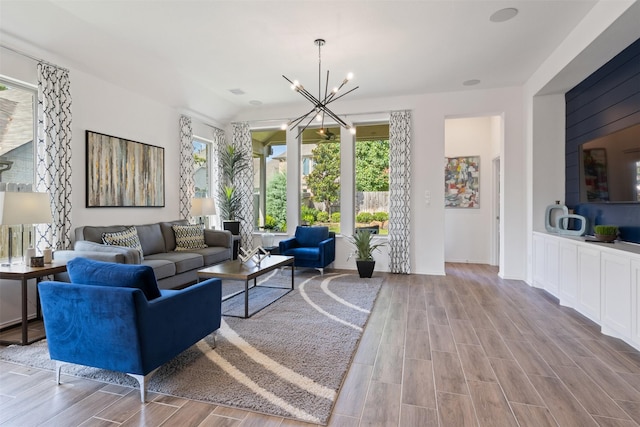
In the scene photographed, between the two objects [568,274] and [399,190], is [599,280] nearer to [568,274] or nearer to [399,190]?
[568,274]

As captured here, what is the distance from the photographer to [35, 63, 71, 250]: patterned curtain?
3.64 m

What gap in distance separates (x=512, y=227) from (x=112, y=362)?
564 centimetres

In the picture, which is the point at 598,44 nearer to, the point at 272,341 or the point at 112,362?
the point at 272,341

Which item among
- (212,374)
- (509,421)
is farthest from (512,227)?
(212,374)

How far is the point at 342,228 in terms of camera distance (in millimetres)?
6445

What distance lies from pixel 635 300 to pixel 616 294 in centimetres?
27

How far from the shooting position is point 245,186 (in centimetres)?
687

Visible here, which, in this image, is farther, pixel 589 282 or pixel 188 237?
pixel 188 237

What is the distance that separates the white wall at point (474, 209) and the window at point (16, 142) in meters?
6.71

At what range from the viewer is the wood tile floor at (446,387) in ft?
6.16

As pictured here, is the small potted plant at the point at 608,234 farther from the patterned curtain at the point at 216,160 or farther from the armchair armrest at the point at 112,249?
the patterned curtain at the point at 216,160

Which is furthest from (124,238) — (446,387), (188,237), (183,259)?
(446,387)

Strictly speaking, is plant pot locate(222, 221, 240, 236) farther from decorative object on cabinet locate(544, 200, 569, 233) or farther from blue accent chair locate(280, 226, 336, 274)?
decorative object on cabinet locate(544, 200, 569, 233)

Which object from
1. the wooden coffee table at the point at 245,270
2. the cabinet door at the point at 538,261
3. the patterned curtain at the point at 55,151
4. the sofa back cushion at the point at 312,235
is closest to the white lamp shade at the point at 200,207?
the sofa back cushion at the point at 312,235
